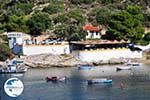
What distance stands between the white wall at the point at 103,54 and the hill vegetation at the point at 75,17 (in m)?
2.24

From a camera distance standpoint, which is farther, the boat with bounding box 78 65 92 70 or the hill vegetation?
the hill vegetation

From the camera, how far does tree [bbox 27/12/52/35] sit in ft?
235

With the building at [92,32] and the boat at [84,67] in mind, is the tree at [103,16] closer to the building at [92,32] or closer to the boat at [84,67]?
the building at [92,32]

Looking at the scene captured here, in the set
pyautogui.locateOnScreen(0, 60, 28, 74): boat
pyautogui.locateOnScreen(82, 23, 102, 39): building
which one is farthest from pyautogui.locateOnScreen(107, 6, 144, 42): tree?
pyautogui.locateOnScreen(0, 60, 28, 74): boat

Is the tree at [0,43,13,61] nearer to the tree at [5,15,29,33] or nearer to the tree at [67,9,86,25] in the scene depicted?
the tree at [5,15,29,33]

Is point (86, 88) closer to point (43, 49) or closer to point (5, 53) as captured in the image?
point (43, 49)

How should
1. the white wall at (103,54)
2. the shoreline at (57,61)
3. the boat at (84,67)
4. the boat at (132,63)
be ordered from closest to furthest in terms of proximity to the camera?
the boat at (84,67), the boat at (132,63), the shoreline at (57,61), the white wall at (103,54)

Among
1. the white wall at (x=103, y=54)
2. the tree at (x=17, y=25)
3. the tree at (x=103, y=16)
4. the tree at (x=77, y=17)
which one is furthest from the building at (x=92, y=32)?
the tree at (x=17, y=25)

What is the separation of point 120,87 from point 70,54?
27239 mm

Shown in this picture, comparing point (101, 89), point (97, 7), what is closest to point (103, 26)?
point (97, 7)

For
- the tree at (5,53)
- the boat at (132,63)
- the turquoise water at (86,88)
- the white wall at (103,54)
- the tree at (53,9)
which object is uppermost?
the tree at (53,9)

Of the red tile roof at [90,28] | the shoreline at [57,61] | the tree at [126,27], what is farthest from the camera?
the red tile roof at [90,28]

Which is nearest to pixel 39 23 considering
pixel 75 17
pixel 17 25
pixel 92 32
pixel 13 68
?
pixel 17 25

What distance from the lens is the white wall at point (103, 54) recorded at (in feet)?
211
